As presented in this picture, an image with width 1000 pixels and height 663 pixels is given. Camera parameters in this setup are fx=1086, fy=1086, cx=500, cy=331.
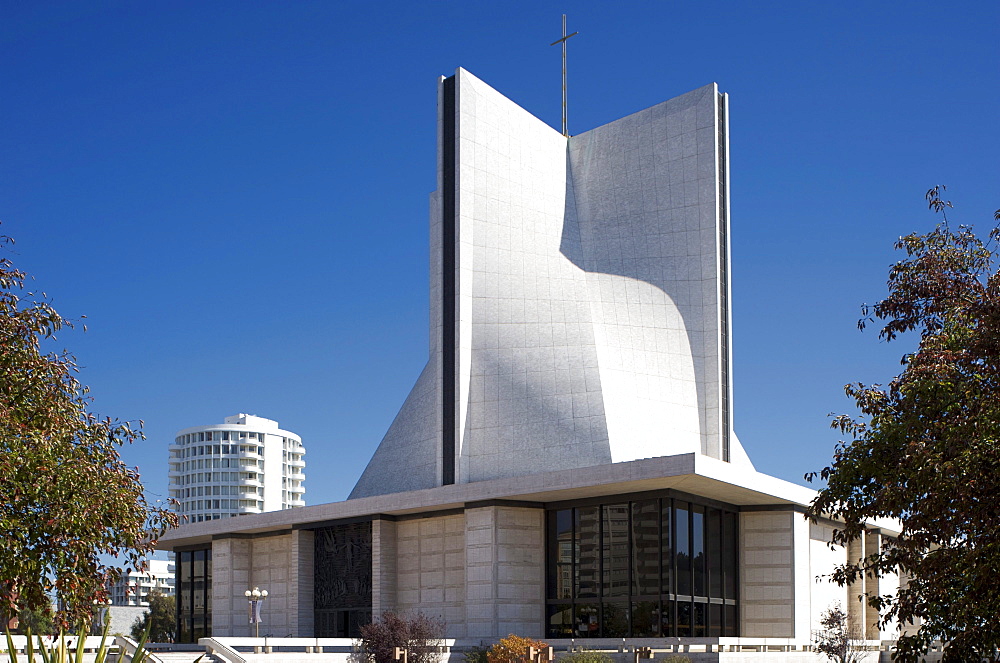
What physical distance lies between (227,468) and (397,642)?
405 ft

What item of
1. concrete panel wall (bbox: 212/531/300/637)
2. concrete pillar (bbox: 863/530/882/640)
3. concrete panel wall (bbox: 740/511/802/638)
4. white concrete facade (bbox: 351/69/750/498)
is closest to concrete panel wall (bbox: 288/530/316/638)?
concrete panel wall (bbox: 212/531/300/637)

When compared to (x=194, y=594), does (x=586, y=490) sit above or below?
above

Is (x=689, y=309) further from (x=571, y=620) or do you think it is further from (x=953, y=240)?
(x=953, y=240)

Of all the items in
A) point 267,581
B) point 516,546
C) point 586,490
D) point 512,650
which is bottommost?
point 267,581

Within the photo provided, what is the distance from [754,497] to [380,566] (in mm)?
14136

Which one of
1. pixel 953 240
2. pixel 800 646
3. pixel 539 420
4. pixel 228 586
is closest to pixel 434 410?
pixel 539 420

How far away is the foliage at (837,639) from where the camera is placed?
34.8 m

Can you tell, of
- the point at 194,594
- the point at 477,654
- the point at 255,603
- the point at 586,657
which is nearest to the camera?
the point at 586,657

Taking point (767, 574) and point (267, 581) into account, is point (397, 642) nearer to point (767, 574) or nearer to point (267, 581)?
point (767, 574)

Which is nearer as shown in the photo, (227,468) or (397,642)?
(397,642)

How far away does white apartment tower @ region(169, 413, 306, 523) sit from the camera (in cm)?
15050

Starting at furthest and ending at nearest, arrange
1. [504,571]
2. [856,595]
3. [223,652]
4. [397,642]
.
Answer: [856,595] → [504,571] → [397,642] → [223,652]

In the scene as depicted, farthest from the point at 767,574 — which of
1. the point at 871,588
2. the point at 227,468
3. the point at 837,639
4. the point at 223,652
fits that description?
the point at 227,468

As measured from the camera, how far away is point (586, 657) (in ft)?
99.6
